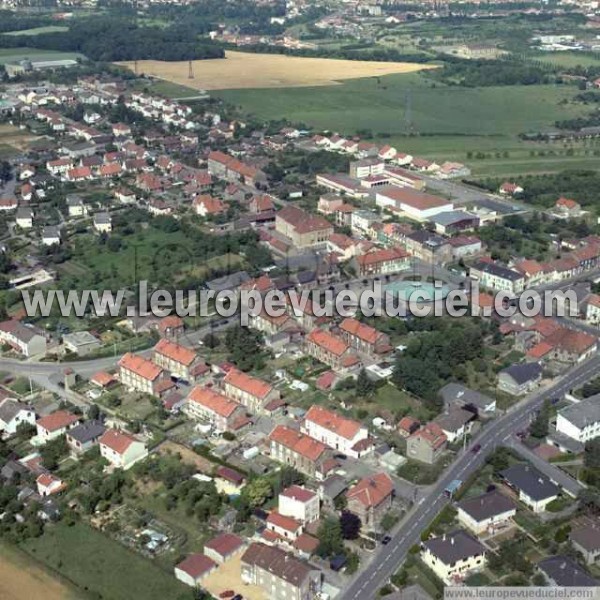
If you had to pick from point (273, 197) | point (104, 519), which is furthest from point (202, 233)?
point (104, 519)

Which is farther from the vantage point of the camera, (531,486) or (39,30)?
(39,30)

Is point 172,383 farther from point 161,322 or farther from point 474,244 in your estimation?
point 474,244

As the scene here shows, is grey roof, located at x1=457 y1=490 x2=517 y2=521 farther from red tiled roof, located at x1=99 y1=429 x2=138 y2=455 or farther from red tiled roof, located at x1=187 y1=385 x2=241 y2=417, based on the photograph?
red tiled roof, located at x1=99 y1=429 x2=138 y2=455

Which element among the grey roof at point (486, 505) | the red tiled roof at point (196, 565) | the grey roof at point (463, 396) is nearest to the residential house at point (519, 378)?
the grey roof at point (463, 396)

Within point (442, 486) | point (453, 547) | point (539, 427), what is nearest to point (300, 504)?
point (453, 547)

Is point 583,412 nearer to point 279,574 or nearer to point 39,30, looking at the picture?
point 279,574

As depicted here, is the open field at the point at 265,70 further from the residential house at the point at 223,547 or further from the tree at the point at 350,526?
the residential house at the point at 223,547
